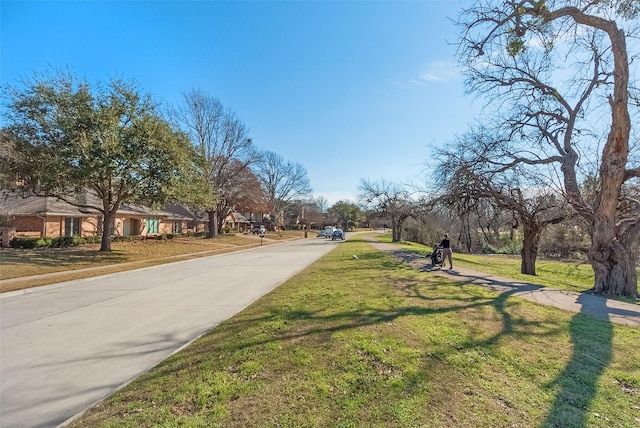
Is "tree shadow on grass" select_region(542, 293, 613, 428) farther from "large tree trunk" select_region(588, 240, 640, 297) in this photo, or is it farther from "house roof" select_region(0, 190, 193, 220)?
"house roof" select_region(0, 190, 193, 220)

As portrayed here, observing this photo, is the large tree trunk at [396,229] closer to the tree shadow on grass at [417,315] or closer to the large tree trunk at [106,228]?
the large tree trunk at [106,228]

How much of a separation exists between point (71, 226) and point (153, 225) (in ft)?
40.5

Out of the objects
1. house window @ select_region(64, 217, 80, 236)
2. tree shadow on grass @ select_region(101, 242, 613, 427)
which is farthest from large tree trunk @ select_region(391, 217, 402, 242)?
tree shadow on grass @ select_region(101, 242, 613, 427)

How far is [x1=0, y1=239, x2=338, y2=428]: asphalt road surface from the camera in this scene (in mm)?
4016

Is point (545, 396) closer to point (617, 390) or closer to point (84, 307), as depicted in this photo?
point (617, 390)

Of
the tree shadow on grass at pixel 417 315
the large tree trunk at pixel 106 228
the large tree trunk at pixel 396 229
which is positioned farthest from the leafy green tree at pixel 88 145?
the large tree trunk at pixel 396 229

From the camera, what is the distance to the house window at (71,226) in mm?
29281

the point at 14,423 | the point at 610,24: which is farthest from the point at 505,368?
the point at 610,24

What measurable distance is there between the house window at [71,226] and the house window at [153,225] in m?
10.5

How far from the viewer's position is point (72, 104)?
19125mm

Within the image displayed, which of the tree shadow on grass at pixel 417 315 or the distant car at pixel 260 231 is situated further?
the distant car at pixel 260 231

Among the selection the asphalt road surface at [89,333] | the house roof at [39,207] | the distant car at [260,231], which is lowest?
the asphalt road surface at [89,333]

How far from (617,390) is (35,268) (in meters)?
19.8

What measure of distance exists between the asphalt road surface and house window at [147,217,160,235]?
30632 mm
